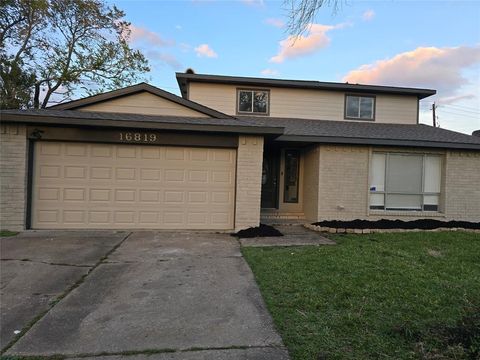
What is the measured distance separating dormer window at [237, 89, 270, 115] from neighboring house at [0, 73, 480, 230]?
1.55m

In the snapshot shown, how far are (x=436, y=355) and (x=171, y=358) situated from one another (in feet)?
7.74

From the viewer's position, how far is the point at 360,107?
14.8m

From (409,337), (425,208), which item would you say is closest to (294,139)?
(425,208)

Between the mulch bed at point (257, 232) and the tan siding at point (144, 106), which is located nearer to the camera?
the mulch bed at point (257, 232)

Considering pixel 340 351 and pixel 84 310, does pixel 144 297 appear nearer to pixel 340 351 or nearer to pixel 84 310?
pixel 84 310

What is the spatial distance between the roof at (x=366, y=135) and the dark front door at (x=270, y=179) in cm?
130

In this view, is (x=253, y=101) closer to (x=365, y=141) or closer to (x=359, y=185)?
(x=365, y=141)

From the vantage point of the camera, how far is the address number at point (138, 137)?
9.72m

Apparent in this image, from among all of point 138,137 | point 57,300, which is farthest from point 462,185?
point 57,300

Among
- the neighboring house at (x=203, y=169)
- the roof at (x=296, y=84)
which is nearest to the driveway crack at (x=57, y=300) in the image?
the neighboring house at (x=203, y=169)

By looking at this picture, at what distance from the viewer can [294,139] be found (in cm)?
1106

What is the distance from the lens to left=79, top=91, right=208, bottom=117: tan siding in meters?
10.6

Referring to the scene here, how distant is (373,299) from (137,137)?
7.28 metres

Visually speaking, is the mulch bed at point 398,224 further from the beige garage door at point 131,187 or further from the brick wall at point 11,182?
the brick wall at point 11,182
